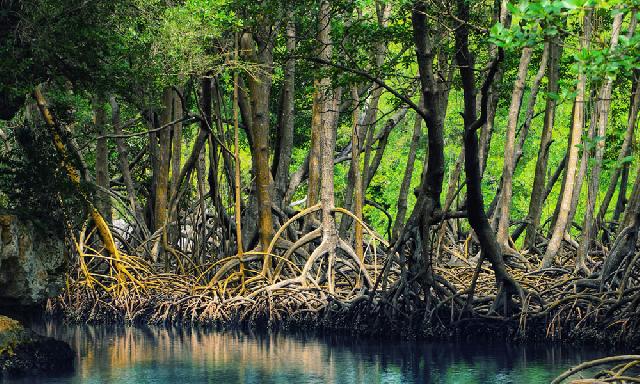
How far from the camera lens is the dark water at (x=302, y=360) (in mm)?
13906

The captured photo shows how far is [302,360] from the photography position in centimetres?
1536

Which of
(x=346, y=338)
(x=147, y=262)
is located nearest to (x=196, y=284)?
(x=147, y=262)

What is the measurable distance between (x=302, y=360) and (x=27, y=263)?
3.71 meters

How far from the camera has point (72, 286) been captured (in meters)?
20.9

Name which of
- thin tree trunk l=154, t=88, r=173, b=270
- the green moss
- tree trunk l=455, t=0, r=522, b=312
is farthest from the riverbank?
the green moss

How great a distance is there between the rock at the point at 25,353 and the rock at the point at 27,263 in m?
0.61

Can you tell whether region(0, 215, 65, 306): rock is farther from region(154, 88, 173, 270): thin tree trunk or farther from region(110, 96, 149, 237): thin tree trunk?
region(110, 96, 149, 237): thin tree trunk

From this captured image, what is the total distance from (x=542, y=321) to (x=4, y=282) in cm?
718

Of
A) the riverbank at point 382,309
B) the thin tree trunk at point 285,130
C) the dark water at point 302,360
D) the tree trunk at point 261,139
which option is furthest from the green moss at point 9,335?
the thin tree trunk at point 285,130

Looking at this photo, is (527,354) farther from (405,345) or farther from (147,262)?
(147,262)

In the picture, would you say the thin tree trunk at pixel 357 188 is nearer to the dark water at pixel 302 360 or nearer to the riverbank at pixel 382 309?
the riverbank at pixel 382 309

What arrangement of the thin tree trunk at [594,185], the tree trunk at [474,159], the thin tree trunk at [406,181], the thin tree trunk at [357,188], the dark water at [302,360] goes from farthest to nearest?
1. the thin tree trunk at [406,181]
2. the thin tree trunk at [357,188]
3. the thin tree trunk at [594,185]
4. the tree trunk at [474,159]
5. the dark water at [302,360]

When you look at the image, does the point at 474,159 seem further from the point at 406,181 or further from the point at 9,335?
the point at 406,181

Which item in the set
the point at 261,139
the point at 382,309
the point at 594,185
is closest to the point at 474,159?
the point at 382,309
